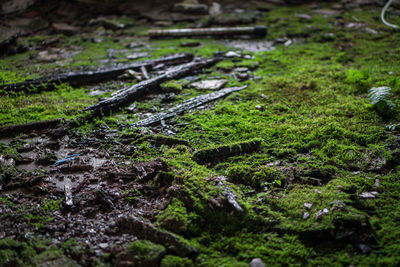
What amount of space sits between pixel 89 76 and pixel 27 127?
5.09 feet

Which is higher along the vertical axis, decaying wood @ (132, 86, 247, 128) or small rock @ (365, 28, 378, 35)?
small rock @ (365, 28, 378, 35)

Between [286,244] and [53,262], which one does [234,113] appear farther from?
[53,262]

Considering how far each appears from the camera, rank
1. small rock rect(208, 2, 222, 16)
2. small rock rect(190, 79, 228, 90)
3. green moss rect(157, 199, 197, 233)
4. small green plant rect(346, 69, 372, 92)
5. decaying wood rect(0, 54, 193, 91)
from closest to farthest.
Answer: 1. green moss rect(157, 199, 197, 233)
2. small green plant rect(346, 69, 372, 92)
3. decaying wood rect(0, 54, 193, 91)
4. small rock rect(190, 79, 228, 90)
5. small rock rect(208, 2, 222, 16)

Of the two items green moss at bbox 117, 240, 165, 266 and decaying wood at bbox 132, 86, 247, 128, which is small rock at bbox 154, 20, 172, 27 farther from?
green moss at bbox 117, 240, 165, 266

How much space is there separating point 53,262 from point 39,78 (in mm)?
3524

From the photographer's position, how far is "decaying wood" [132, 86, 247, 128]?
11.2 ft

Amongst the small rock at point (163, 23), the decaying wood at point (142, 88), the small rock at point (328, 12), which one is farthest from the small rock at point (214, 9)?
the decaying wood at point (142, 88)

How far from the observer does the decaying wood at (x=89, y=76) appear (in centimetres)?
414

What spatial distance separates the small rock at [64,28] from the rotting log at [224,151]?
587 centimetres

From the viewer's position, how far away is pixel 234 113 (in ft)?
11.7

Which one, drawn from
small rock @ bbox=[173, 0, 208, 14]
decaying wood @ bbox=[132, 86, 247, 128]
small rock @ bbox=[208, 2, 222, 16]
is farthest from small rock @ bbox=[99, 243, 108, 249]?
small rock @ bbox=[173, 0, 208, 14]

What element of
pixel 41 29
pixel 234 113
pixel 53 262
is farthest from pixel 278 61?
pixel 41 29

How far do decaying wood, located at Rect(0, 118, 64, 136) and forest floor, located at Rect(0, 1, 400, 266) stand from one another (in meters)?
0.02

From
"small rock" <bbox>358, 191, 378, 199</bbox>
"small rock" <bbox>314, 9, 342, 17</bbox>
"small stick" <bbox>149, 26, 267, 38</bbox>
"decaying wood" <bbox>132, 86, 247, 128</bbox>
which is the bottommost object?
"small rock" <bbox>358, 191, 378, 199</bbox>
